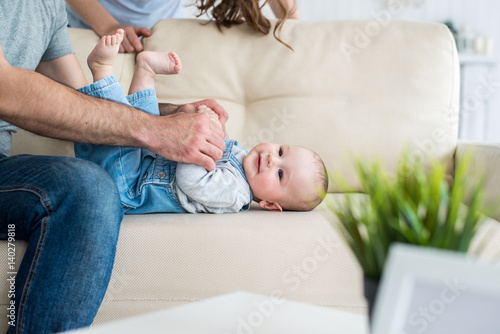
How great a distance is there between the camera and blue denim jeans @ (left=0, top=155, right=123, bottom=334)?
31.3 inches

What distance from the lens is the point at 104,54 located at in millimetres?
1207

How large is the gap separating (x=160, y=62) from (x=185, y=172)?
39 centimetres

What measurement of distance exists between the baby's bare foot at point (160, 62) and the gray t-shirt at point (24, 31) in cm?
28

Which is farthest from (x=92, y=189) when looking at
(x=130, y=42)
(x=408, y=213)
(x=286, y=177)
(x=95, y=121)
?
(x=130, y=42)

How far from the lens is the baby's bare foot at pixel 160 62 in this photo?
134 centimetres

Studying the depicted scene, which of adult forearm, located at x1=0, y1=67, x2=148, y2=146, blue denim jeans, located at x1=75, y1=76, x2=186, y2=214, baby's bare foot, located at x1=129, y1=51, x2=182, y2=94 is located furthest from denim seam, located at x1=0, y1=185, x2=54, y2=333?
baby's bare foot, located at x1=129, y1=51, x2=182, y2=94

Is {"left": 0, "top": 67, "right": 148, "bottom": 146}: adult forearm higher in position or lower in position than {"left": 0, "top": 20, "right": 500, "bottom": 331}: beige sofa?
higher

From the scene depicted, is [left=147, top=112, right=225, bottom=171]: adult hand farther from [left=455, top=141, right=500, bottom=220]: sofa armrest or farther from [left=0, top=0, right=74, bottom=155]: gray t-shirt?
[left=455, top=141, right=500, bottom=220]: sofa armrest

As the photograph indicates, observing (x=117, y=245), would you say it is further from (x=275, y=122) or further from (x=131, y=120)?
(x=275, y=122)

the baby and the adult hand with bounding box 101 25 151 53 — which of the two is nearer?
the baby

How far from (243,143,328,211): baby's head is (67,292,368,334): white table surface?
Result: 0.67 meters

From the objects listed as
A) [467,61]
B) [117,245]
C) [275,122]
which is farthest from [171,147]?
[467,61]

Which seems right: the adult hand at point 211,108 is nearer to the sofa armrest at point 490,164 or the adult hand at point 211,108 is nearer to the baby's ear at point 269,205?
the baby's ear at point 269,205

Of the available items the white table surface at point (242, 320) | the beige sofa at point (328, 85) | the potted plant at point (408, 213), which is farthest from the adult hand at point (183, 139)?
the potted plant at point (408, 213)
